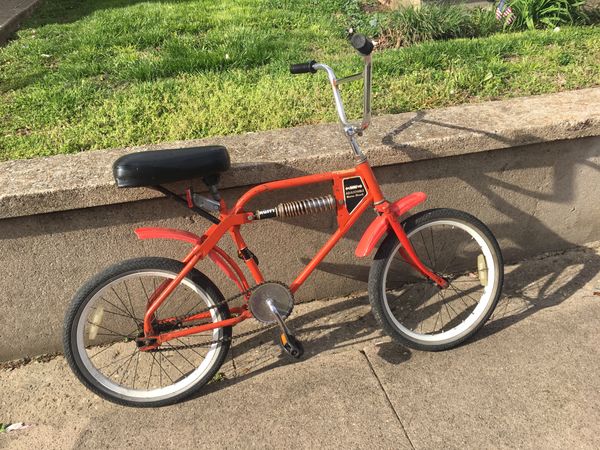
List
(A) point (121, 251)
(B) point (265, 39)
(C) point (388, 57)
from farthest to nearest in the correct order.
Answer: (B) point (265, 39), (C) point (388, 57), (A) point (121, 251)

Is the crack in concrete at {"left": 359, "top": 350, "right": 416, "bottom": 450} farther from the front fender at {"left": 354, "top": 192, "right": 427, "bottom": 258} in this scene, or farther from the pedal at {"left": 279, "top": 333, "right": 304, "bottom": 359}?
the front fender at {"left": 354, "top": 192, "right": 427, "bottom": 258}

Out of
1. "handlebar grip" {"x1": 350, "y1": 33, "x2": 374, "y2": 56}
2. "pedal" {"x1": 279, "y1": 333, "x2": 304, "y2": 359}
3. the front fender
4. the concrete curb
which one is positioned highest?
"handlebar grip" {"x1": 350, "y1": 33, "x2": 374, "y2": 56}

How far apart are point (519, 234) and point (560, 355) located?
85 centimetres

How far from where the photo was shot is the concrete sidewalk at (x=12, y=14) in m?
5.57

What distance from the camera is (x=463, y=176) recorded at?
3.07m

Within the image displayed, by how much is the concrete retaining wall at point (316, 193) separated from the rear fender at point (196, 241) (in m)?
0.23

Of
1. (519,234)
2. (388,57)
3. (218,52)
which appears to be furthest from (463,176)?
(218,52)

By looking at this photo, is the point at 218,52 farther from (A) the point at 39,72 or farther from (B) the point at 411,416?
(B) the point at 411,416

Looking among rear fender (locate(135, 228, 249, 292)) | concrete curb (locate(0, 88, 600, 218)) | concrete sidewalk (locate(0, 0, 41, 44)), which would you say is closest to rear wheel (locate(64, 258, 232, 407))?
rear fender (locate(135, 228, 249, 292))

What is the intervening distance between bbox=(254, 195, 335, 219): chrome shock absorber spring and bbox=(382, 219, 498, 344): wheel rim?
2.06ft

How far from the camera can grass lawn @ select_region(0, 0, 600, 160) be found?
340 cm

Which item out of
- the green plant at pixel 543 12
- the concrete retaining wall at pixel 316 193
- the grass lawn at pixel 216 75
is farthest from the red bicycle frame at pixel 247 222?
the green plant at pixel 543 12

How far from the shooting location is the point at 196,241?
249 cm

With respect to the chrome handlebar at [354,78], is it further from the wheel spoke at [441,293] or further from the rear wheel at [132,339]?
the rear wheel at [132,339]
